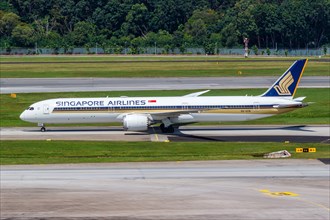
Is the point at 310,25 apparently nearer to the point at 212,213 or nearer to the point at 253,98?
the point at 253,98

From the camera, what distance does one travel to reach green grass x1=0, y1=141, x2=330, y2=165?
4838 centimetres

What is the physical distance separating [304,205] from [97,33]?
16084 cm

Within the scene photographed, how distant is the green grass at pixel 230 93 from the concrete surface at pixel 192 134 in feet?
12.0

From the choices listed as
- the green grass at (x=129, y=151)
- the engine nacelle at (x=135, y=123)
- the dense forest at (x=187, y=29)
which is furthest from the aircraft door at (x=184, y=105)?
the dense forest at (x=187, y=29)

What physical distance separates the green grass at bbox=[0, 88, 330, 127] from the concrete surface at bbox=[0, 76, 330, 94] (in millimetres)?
3992

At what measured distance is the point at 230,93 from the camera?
85875 millimetres

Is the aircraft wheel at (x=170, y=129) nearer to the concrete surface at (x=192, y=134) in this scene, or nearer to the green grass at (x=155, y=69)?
the concrete surface at (x=192, y=134)

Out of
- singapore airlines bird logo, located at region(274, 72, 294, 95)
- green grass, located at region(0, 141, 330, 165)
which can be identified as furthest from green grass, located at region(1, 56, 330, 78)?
green grass, located at region(0, 141, 330, 165)

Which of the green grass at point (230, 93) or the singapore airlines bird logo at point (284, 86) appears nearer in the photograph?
the singapore airlines bird logo at point (284, 86)

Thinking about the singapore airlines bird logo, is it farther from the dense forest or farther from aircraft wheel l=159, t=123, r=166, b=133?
the dense forest

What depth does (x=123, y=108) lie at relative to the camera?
63.4 metres

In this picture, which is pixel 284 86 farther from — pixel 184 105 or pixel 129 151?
pixel 129 151

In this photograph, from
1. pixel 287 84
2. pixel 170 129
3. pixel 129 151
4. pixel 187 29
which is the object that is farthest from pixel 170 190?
pixel 187 29

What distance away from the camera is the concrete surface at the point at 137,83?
92.1 metres
